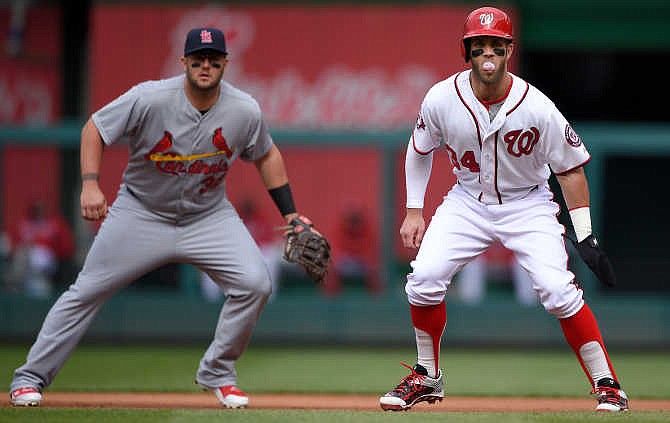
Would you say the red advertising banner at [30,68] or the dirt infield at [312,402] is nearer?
the dirt infield at [312,402]

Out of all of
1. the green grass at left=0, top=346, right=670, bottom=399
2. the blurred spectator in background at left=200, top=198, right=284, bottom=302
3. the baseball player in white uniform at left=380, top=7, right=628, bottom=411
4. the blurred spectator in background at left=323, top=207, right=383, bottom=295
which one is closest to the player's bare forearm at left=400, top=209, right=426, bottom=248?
the baseball player in white uniform at left=380, top=7, right=628, bottom=411

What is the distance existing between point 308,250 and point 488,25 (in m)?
1.37

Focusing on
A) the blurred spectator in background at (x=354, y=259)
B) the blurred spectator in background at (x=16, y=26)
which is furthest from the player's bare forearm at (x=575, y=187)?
the blurred spectator in background at (x=16, y=26)

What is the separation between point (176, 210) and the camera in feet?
15.9

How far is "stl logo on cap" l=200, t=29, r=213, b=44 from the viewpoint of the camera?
4.62 m

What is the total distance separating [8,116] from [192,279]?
5477mm

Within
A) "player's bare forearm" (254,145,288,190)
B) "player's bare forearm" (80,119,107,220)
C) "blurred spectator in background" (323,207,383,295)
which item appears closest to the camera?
"player's bare forearm" (80,119,107,220)

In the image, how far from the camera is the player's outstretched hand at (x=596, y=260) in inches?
179

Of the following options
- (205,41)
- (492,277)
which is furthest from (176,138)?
(492,277)

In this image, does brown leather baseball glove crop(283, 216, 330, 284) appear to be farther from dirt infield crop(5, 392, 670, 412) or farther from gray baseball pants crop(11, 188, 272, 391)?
dirt infield crop(5, 392, 670, 412)

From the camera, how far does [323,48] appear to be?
43.4ft

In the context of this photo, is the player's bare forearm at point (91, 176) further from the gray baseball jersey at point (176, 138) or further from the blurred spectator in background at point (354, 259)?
the blurred spectator in background at point (354, 259)

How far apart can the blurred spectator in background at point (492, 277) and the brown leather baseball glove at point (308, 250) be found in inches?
183

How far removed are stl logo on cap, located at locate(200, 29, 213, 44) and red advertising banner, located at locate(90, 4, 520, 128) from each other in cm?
834
